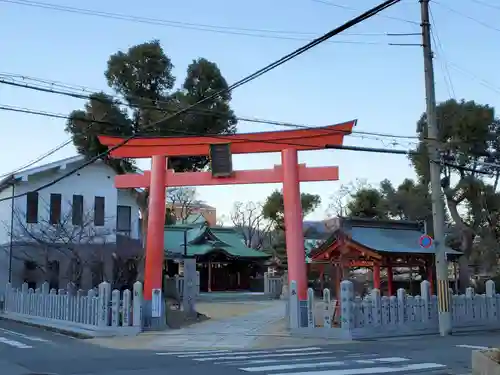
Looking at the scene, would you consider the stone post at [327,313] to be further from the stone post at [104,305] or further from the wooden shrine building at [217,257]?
the wooden shrine building at [217,257]

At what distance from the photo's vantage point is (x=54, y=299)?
2403cm

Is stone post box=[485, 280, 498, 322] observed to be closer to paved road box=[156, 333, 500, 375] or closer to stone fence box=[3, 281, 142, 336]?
paved road box=[156, 333, 500, 375]

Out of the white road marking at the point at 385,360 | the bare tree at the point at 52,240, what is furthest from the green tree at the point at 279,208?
the white road marking at the point at 385,360

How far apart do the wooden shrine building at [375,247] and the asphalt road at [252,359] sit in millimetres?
6878

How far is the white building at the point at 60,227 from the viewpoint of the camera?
3075 centimetres

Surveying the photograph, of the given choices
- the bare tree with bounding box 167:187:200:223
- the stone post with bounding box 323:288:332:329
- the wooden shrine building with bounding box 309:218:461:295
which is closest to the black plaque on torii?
the stone post with bounding box 323:288:332:329

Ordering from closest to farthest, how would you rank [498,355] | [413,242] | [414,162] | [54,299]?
A: [498,355] < [54,299] < [413,242] < [414,162]

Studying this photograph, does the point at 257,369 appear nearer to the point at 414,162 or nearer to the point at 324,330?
the point at 324,330

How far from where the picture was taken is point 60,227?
97.5 feet

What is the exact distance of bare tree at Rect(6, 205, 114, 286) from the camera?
29859 millimetres

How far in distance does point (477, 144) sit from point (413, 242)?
404 inches

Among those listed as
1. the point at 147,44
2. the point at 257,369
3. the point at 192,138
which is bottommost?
the point at 257,369

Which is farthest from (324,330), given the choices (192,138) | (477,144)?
(477,144)

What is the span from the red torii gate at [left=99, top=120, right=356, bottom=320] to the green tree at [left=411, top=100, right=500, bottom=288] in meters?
13.4
